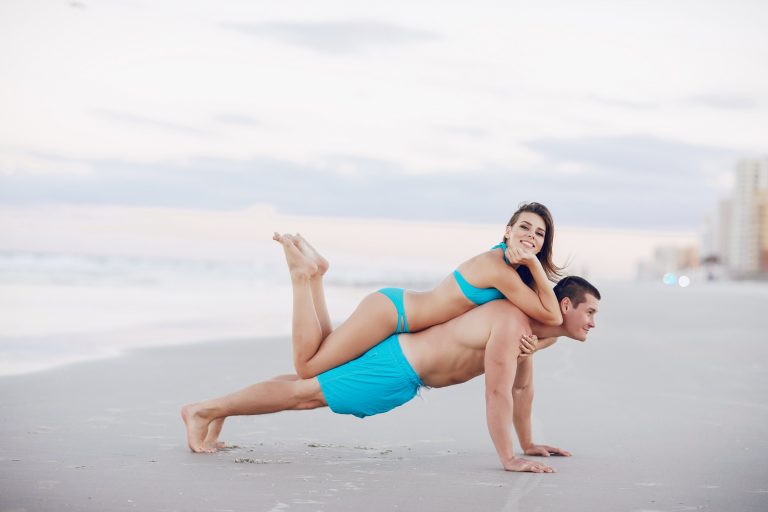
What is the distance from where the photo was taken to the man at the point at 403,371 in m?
5.16

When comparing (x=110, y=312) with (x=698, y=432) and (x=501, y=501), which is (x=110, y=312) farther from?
(x=501, y=501)

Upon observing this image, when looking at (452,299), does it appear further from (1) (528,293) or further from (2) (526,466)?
(2) (526,466)

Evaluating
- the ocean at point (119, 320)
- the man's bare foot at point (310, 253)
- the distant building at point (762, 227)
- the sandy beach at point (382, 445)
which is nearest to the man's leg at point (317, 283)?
the man's bare foot at point (310, 253)

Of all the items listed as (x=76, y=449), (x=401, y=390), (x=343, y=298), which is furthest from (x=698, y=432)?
(x=343, y=298)

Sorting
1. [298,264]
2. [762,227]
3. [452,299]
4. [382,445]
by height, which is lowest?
[382,445]

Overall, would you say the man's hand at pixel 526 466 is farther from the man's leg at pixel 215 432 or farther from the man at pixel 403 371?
the man's leg at pixel 215 432

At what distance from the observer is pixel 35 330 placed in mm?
11492

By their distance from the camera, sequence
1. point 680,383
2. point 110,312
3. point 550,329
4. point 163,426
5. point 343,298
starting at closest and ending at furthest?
point 550,329 → point 163,426 → point 680,383 → point 110,312 → point 343,298

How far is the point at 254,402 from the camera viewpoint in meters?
5.32

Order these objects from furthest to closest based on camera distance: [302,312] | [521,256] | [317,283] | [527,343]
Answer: [317,283] < [302,312] < [527,343] < [521,256]

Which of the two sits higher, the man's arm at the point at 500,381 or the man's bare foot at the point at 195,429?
the man's arm at the point at 500,381

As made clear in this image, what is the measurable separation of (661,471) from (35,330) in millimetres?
8673

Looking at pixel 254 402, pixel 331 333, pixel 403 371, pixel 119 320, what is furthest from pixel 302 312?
pixel 119 320

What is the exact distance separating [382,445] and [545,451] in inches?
37.6
